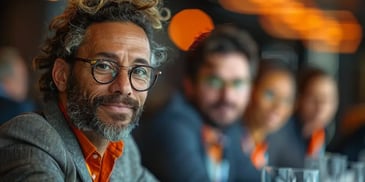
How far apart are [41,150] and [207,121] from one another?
1.45 metres

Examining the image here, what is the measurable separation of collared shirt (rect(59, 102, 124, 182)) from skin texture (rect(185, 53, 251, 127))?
3.99 ft

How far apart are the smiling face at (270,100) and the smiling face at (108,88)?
1.85 meters

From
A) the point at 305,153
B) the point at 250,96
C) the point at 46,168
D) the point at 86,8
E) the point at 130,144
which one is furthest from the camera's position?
the point at 305,153

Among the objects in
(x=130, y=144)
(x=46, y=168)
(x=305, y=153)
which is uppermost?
(x=46, y=168)

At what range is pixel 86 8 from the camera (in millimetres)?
1330

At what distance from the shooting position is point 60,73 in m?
1.38

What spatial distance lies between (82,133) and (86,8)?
0.76 feet

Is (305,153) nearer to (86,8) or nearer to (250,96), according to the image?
(250,96)

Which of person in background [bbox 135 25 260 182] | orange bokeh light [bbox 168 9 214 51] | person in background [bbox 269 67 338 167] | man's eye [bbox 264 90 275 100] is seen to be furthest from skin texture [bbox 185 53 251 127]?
person in background [bbox 269 67 338 167]

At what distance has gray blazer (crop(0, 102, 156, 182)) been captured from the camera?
3.96ft

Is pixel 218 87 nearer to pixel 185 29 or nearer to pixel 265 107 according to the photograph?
pixel 265 107

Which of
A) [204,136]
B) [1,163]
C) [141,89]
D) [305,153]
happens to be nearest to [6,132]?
[1,163]

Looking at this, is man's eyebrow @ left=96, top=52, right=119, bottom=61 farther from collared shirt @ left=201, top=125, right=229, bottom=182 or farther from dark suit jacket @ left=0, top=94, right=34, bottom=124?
dark suit jacket @ left=0, top=94, right=34, bottom=124

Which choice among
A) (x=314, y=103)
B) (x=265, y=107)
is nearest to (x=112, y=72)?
(x=265, y=107)
